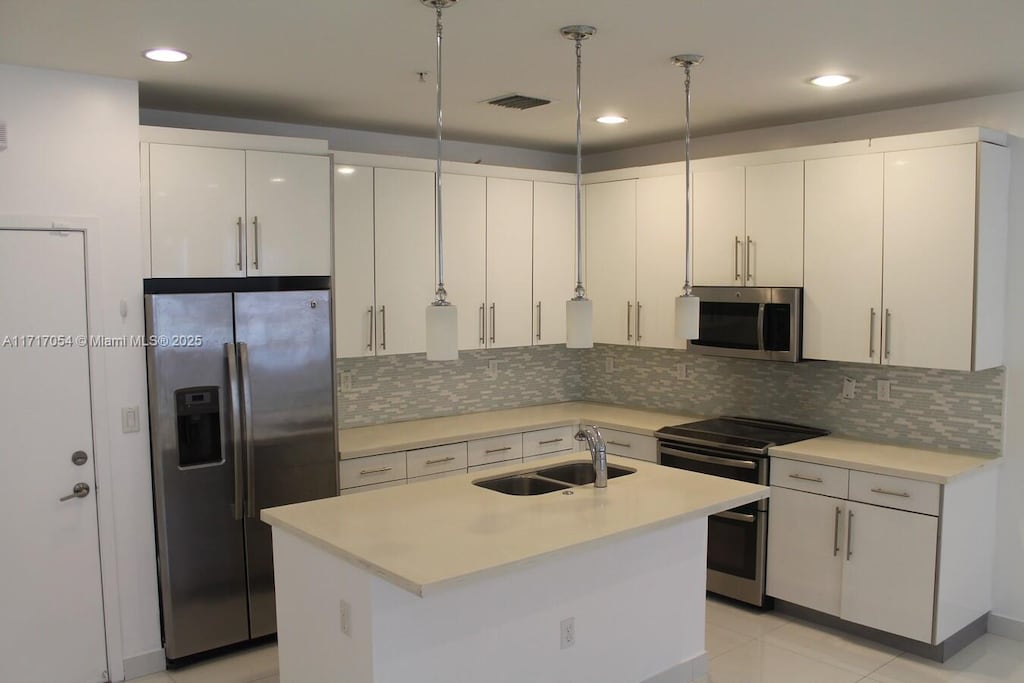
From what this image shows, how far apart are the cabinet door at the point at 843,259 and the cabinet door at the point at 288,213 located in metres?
2.51

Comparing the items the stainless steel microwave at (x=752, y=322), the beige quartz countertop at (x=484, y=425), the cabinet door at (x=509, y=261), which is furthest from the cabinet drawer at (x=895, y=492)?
the cabinet door at (x=509, y=261)

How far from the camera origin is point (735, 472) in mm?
4316

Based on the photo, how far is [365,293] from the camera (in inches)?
175

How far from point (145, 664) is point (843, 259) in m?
3.87

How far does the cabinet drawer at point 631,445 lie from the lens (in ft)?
15.6

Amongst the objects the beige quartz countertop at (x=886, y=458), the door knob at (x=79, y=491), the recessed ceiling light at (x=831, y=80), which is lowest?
the door knob at (x=79, y=491)

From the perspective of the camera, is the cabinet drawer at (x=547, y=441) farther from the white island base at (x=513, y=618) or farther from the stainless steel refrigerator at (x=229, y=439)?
the white island base at (x=513, y=618)

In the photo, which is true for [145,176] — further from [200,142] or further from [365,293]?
[365,293]

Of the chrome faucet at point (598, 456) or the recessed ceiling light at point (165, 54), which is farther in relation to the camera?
the chrome faucet at point (598, 456)

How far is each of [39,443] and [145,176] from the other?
1222 millimetres

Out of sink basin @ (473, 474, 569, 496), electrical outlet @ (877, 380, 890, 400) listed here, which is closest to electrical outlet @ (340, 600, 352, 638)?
sink basin @ (473, 474, 569, 496)

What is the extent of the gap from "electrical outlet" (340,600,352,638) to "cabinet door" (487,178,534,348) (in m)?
2.52

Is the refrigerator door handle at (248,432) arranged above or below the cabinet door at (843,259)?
below

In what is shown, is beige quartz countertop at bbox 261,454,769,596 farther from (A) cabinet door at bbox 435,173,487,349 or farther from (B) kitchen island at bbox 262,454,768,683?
(A) cabinet door at bbox 435,173,487,349
